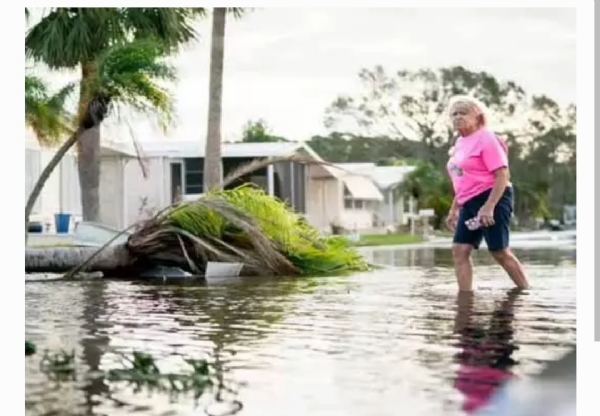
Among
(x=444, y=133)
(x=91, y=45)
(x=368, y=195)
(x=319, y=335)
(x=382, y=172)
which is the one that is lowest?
(x=319, y=335)

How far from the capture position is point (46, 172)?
15.7 ft

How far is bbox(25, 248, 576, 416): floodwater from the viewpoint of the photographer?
13.2ft

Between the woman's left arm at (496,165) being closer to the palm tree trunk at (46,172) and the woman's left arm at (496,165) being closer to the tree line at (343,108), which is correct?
the tree line at (343,108)

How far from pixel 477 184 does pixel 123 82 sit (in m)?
1.62

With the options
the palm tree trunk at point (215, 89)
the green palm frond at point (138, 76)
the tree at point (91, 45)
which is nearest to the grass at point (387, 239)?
the palm tree trunk at point (215, 89)

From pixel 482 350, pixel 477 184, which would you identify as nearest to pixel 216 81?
pixel 477 184

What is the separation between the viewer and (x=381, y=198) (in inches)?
191

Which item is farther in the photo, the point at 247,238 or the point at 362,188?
the point at 247,238

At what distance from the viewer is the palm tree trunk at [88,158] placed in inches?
190

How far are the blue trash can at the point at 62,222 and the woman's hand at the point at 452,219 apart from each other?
65.8 inches

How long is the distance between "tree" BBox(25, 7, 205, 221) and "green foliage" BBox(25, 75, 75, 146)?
0.21 ft

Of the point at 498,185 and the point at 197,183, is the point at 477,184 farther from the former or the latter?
the point at 197,183

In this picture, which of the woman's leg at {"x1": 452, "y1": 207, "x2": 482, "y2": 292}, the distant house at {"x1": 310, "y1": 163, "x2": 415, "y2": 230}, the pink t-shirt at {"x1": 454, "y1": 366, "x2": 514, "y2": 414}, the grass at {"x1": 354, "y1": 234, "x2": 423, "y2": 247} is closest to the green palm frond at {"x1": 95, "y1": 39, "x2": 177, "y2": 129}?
the distant house at {"x1": 310, "y1": 163, "x2": 415, "y2": 230}
